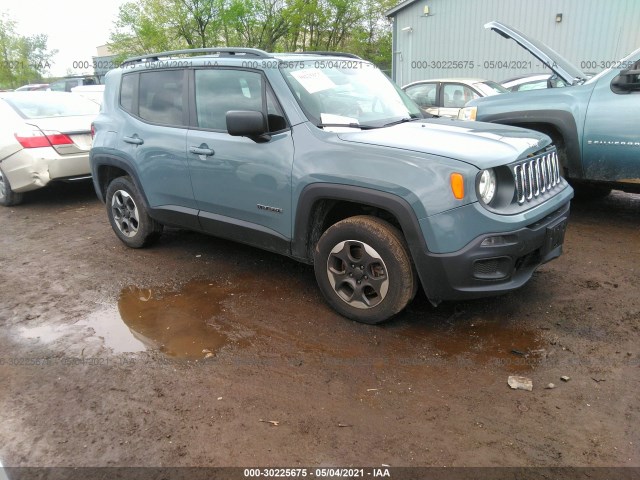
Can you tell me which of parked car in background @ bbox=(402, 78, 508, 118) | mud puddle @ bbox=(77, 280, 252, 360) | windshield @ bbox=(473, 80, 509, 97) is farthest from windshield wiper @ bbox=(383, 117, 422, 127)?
windshield @ bbox=(473, 80, 509, 97)

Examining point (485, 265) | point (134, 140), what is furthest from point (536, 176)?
point (134, 140)

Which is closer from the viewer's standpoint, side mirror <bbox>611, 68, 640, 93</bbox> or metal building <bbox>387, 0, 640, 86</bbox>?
side mirror <bbox>611, 68, 640, 93</bbox>

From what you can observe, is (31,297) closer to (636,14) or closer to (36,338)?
(36,338)

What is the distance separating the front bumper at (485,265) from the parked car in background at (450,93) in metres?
6.28

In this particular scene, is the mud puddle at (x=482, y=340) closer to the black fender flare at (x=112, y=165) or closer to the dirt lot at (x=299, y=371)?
the dirt lot at (x=299, y=371)

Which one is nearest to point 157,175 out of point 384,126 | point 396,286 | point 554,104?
point 384,126

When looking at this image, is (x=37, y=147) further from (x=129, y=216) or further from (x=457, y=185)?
(x=457, y=185)

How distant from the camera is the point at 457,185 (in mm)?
2926

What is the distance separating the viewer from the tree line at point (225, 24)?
24.5 m

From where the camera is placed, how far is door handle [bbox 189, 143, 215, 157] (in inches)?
159

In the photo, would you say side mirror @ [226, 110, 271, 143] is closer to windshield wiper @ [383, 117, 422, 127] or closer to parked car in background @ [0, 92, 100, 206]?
windshield wiper @ [383, 117, 422, 127]

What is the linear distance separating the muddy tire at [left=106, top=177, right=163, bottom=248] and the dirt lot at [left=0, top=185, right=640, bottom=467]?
45cm

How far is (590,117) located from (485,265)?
3.05 m

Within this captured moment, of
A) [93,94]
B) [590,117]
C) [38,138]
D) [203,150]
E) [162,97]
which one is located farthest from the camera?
[93,94]
